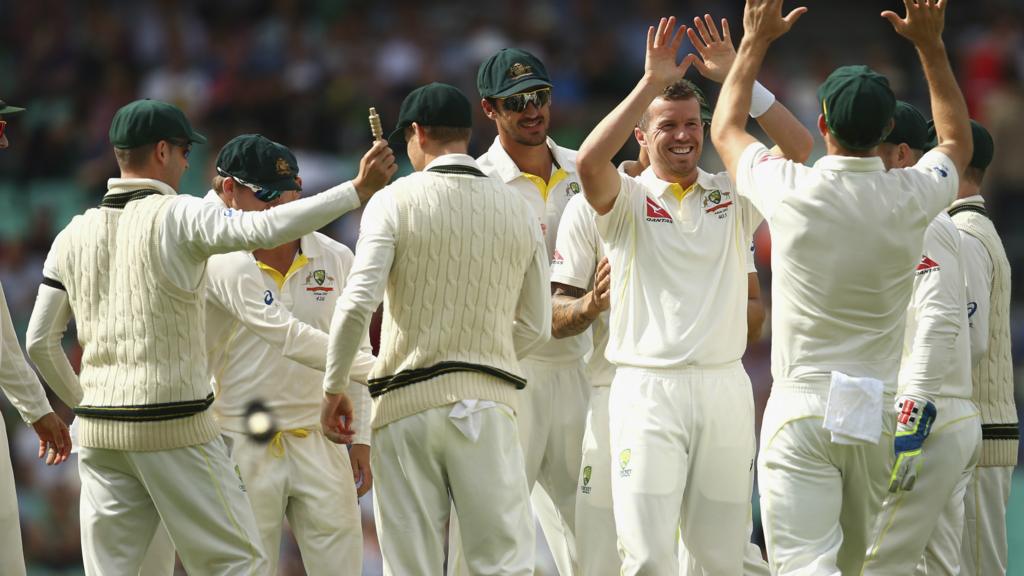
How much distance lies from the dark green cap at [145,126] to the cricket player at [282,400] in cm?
69

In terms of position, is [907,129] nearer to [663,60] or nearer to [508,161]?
[663,60]

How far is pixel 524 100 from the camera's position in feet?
24.6

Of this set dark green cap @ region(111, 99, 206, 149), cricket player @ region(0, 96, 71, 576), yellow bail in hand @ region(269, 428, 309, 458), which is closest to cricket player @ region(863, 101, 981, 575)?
yellow bail in hand @ region(269, 428, 309, 458)

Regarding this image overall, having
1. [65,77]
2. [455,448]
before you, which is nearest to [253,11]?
[65,77]

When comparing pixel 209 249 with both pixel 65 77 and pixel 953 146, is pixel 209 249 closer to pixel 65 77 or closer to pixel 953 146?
pixel 953 146

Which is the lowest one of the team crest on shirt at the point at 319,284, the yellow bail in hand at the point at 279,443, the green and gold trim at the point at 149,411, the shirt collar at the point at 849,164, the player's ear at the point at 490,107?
the yellow bail in hand at the point at 279,443

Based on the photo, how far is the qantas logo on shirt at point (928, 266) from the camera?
698cm

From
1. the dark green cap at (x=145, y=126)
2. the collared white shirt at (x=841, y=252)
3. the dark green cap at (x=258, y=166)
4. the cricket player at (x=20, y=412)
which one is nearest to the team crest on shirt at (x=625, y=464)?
the collared white shirt at (x=841, y=252)

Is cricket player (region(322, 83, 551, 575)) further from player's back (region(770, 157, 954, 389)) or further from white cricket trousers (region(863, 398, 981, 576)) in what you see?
white cricket trousers (region(863, 398, 981, 576))

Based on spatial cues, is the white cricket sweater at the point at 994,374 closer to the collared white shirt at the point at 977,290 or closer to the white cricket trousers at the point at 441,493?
the collared white shirt at the point at 977,290

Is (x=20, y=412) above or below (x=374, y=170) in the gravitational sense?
below

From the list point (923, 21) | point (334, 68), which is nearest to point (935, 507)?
point (923, 21)

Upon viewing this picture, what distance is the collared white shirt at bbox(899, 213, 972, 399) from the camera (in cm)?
688

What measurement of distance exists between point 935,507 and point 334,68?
32.9 ft
